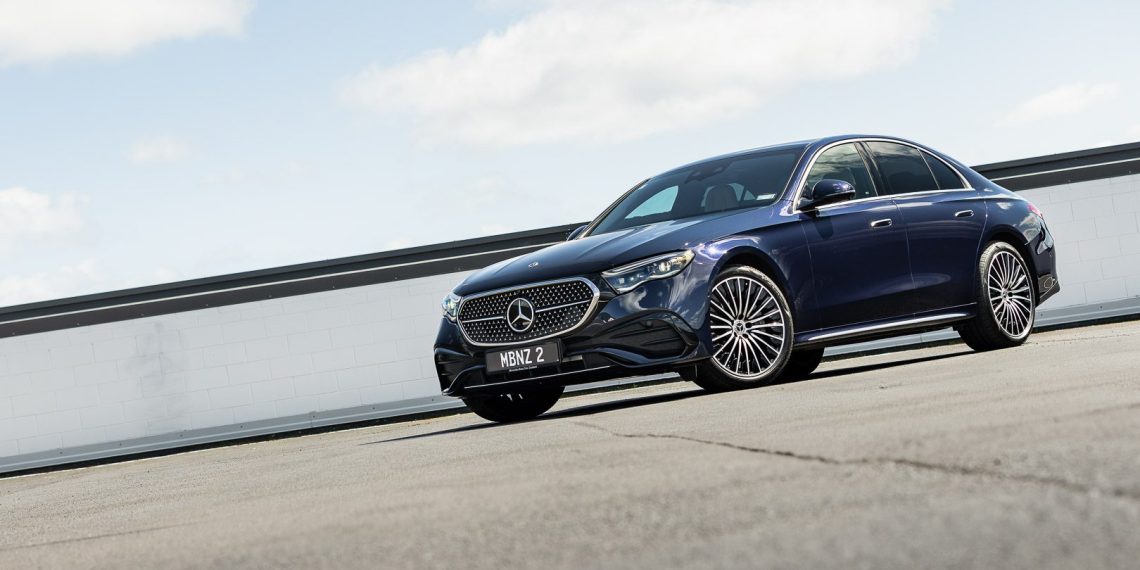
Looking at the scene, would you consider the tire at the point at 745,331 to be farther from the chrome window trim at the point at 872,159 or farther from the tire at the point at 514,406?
the tire at the point at 514,406

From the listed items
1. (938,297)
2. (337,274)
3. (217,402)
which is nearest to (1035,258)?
(938,297)

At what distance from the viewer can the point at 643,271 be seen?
725cm

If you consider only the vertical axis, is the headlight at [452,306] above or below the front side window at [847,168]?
below

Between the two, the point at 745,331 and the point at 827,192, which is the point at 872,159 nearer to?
the point at 827,192

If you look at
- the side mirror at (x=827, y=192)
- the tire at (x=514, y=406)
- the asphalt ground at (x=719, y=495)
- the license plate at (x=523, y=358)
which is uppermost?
the side mirror at (x=827, y=192)

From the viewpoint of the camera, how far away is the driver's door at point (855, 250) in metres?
8.04

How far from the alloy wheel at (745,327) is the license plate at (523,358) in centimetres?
91

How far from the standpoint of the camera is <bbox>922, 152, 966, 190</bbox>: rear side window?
928 centimetres

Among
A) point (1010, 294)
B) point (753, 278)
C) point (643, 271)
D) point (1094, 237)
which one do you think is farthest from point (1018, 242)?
point (1094, 237)

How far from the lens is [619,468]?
4480 millimetres

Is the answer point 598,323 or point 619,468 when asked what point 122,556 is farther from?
point 598,323

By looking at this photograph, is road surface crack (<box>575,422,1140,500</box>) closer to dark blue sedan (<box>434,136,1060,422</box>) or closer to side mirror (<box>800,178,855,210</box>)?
dark blue sedan (<box>434,136,1060,422</box>)

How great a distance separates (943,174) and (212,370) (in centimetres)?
779

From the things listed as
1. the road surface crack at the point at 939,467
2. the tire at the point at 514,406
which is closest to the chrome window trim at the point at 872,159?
the tire at the point at 514,406
